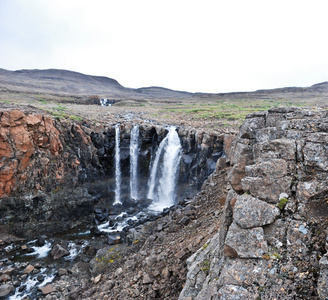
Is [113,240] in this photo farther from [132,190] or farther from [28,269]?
[132,190]

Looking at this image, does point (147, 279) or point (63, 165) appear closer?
point (147, 279)

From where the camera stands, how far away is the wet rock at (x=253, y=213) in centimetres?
406

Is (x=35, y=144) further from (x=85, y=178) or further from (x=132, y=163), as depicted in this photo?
(x=132, y=163)

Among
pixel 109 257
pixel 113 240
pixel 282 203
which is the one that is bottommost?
pixel 113 240

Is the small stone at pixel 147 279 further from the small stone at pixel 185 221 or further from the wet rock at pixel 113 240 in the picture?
the wet rock at pixel 113 240

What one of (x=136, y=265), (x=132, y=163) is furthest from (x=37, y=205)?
(x=136, y=265)

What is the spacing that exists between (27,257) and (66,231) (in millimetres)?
3929

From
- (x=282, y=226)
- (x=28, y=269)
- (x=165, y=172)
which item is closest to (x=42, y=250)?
(x=28, y=269)

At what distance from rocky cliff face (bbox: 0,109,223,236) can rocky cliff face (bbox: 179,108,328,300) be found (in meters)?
15.9

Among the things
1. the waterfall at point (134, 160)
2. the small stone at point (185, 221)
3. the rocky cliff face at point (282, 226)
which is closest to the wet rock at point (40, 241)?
the waterfall at point (134, 160)

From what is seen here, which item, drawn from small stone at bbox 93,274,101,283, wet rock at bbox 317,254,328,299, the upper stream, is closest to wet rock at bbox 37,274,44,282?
the upper stream

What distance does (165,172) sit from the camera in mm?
24734

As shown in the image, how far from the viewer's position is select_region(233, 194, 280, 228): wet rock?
Result: 406cm

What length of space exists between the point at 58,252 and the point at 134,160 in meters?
13.1
